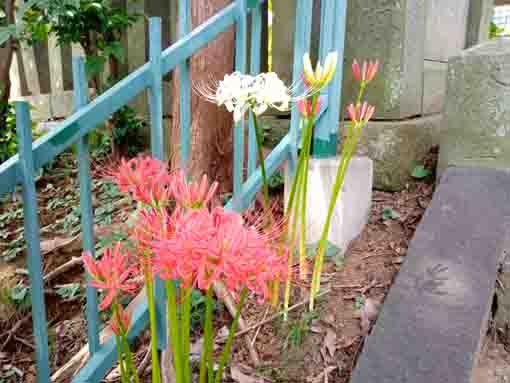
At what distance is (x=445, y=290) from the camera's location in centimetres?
187

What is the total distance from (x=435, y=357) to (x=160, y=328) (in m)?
0.88

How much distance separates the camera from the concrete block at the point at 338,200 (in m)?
2.39

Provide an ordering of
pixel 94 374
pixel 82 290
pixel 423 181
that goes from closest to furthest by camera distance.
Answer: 1. pixel 94 374
2. pixel 82 290
3. pixel 423 181

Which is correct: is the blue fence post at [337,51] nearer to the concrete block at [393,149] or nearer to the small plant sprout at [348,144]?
the concrete block at [393,149]

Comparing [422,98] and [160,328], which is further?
[422,98]

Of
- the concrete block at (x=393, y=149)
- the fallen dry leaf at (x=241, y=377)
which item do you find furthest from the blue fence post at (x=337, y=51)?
the fallen dry leaf at (x=241, y=377)

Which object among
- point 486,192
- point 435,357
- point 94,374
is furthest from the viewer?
point 486,192

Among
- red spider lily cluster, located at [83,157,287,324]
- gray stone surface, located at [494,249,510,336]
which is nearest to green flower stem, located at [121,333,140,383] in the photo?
red spider lily cluster, located at [83,157,287,324]

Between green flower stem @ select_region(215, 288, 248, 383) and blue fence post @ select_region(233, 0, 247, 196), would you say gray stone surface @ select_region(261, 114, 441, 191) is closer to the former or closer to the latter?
blue fence post @ select_region(233, 0, 247, 196)

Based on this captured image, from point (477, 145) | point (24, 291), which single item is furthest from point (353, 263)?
point (24, 291)

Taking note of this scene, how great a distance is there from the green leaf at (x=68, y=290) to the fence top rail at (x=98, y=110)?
1291 millimetres

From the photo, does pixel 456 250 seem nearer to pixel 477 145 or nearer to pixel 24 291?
pixel 477 145

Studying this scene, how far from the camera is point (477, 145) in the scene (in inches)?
98.3

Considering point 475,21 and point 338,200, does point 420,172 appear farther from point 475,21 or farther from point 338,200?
point 475,21
